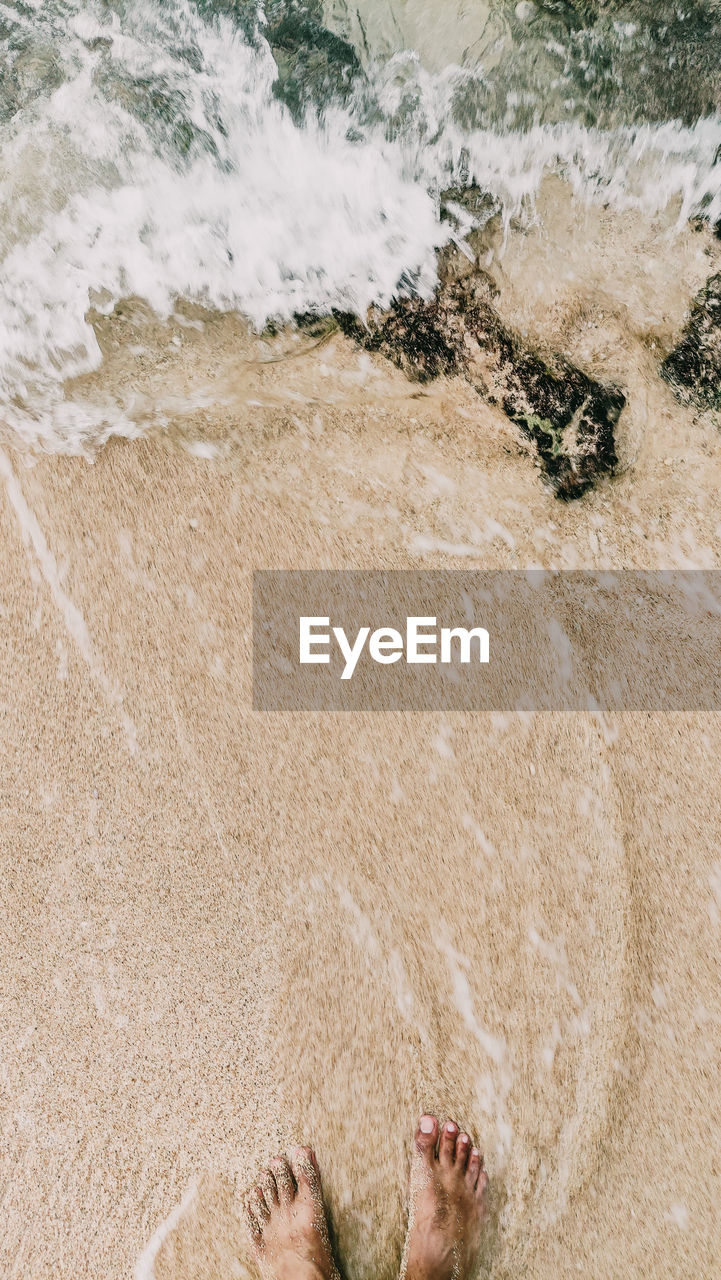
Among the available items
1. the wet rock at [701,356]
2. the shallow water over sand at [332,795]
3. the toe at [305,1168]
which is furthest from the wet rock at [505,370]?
the toe at [305,1168]

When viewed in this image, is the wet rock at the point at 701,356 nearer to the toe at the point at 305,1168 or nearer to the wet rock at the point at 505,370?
the wet rock at the point at 505,370

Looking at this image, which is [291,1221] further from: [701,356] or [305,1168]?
[701,356]

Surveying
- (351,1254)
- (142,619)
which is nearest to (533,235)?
(142,619)

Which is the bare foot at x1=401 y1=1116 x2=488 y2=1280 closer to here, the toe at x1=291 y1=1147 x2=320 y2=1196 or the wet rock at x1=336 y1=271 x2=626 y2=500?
the toe at x1=291 y1=1147 x2=320 y2=1196

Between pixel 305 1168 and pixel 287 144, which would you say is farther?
pixel 287 144

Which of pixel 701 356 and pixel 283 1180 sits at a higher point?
pixel 701 356

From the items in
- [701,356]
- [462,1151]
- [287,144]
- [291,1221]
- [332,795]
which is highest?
[287,144]

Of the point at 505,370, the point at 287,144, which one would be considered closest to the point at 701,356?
the point at 505,370
